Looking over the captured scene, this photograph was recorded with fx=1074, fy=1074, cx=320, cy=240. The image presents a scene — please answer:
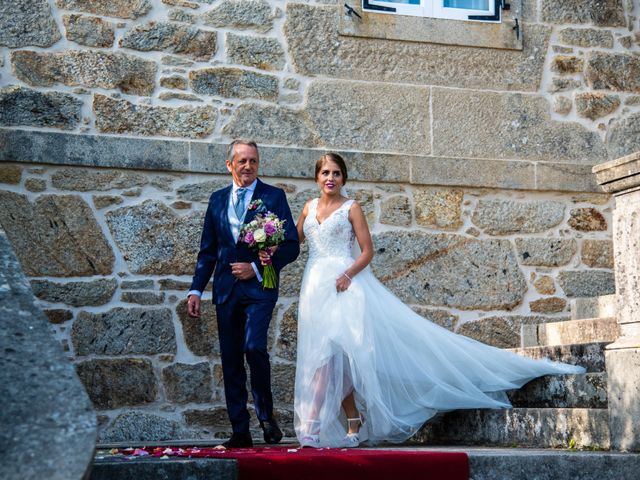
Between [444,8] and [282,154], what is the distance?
1745 millimetres

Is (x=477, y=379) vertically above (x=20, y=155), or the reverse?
(x=20, y=155)

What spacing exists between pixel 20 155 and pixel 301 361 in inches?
94.9

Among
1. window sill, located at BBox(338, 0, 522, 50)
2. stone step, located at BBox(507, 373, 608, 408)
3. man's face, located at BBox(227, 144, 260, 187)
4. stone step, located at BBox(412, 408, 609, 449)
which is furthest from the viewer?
window sill, located at BBox(338, 0, 522, 50)

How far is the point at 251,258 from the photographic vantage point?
6.25 metres

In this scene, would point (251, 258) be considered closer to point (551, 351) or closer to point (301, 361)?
point (301, 361)

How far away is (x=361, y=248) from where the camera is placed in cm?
660

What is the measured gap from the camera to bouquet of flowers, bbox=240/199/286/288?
6.14 metres

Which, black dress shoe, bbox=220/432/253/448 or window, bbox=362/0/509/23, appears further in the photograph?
window, bbox=362/0/509/23

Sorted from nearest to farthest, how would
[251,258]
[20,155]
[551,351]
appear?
[251,258], [551,351], [20,155]

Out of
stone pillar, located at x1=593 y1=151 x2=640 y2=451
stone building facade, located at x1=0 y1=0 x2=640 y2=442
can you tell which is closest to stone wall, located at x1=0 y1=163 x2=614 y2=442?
stone building facade, located at x1=0 y1=0 x2=640 y2=442

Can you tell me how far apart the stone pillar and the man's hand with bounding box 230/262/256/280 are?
80.7 inches

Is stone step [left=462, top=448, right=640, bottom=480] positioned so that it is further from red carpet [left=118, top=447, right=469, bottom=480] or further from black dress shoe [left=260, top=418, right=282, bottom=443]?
black dress shoe [left=260, top=418, right=282, bottom=443]

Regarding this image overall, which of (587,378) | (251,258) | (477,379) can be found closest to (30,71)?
(251,258)

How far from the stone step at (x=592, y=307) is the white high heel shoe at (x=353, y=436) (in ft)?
6.65
